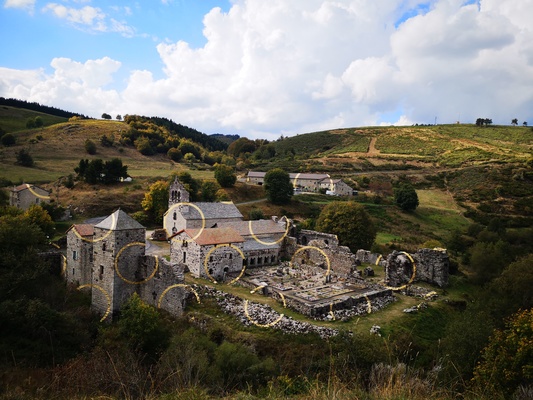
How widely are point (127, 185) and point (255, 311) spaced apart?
138 feet

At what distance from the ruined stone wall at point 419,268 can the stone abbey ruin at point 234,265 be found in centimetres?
8

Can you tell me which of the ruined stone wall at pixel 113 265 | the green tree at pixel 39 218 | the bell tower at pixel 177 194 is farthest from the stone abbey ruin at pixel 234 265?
the green tree at pixel 39 218

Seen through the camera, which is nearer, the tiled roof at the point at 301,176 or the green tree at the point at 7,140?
the tiled roof at the point at 301,176

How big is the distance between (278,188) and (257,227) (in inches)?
888

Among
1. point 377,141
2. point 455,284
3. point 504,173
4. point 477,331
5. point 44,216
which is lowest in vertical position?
point 455,284

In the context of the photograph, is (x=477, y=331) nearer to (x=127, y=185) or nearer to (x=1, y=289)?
(x=1, y=289)

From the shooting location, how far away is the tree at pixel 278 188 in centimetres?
5978

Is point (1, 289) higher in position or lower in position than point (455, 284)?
higher

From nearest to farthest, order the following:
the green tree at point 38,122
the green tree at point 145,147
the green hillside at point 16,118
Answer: the green tree at point 145,147 < the green hillside at point 16,118 < the green tree at point 38,122

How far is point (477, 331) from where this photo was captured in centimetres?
1622

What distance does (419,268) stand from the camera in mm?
32281

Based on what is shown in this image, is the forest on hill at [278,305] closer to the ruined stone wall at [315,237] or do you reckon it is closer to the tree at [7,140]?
the tree at [7,140]

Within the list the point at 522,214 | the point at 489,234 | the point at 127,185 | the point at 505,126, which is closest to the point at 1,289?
the point at 127,185

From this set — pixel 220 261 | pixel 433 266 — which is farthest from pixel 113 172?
pixel 433 266
